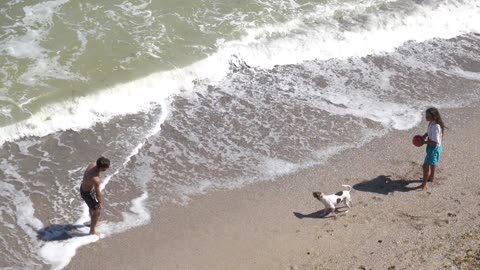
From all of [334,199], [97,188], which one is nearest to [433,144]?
[334,199]

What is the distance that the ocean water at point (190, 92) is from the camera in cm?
1026

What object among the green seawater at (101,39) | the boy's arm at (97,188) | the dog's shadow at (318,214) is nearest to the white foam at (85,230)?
the boy's arm at (97,188)

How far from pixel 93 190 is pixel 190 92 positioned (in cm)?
417

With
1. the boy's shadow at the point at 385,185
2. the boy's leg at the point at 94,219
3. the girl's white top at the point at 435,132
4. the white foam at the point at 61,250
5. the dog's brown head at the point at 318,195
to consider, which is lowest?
the white foam at the point at 61,250

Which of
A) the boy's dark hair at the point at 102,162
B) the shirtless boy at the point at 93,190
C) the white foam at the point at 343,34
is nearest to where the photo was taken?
the boy's dark hair at the point at 102,162

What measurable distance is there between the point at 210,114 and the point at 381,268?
4996 millimetres

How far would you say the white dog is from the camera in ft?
31.1

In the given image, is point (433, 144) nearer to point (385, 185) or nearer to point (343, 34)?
point (385, 185)

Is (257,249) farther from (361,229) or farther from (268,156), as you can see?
(268,156)

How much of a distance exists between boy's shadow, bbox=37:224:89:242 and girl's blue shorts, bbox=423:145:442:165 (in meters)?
5.33

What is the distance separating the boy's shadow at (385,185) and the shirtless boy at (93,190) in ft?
12.9

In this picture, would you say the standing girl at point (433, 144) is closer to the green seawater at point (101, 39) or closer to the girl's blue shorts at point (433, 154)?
the girl's blue shorts at point (433, 154)

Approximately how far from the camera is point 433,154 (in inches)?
401

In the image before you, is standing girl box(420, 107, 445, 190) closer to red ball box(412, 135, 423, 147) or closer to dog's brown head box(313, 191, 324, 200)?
red ball box(412, 135, 423, 147)
